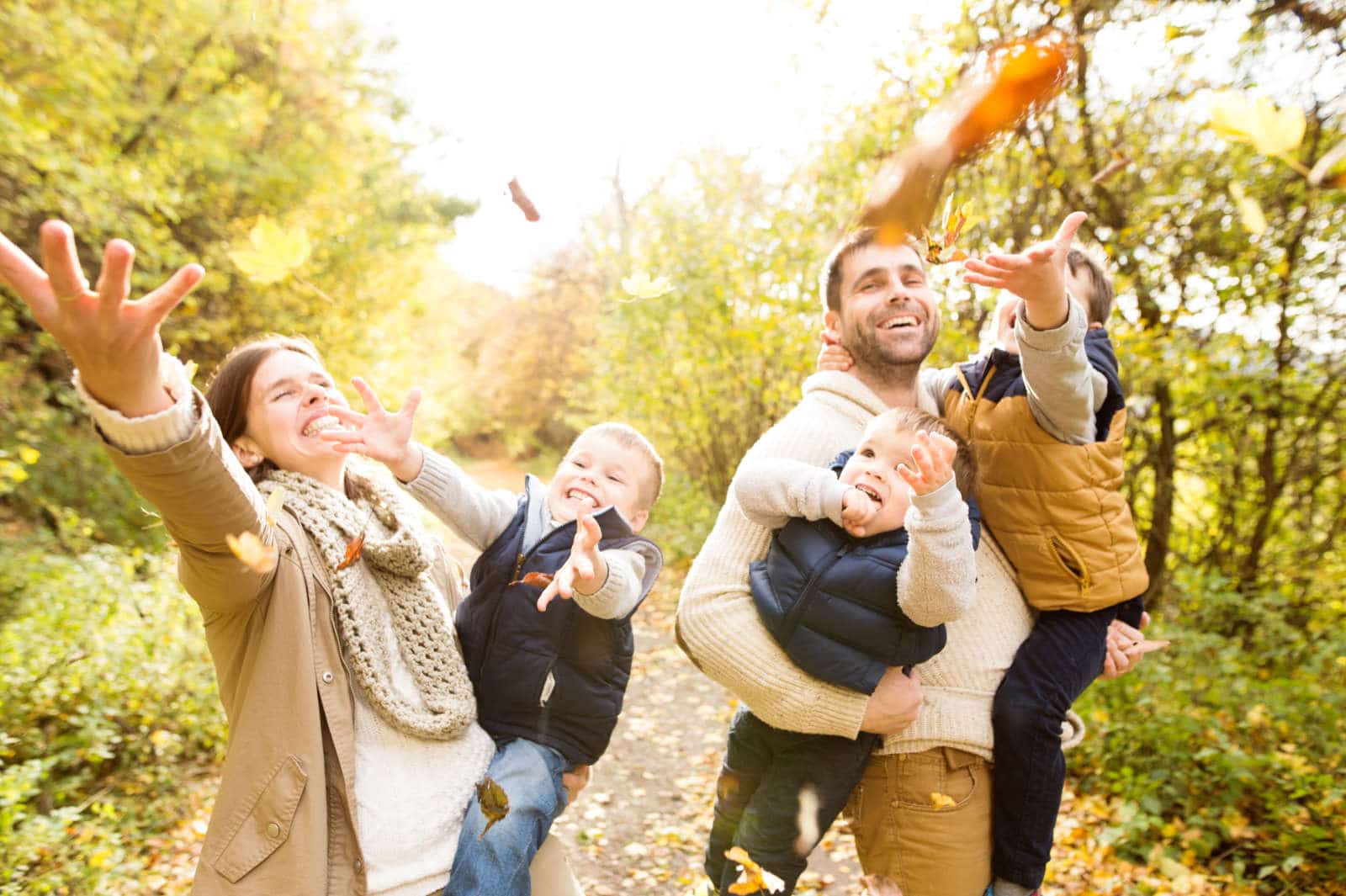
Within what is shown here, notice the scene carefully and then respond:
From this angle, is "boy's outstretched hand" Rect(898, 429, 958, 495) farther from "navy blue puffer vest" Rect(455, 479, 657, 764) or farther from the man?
"navy blue puffer vest" Rect(455, 479, 657, 764)

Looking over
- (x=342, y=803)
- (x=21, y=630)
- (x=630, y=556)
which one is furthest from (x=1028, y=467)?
(x=21, y=630)

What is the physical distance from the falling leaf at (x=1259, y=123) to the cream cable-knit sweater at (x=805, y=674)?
1053 mm

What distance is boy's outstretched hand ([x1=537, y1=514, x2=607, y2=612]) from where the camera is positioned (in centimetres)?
163

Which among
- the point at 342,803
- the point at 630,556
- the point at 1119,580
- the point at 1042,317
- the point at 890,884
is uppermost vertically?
the point at 1042,317

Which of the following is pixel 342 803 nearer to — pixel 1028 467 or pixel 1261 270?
pixel 1028 467

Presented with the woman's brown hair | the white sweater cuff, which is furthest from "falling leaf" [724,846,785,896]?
the white sweater cuff

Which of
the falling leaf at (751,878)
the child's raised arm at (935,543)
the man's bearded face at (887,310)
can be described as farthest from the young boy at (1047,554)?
Result: the falling leaf at (751,878)

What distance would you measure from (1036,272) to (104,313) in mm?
1661

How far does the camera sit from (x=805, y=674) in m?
1.88

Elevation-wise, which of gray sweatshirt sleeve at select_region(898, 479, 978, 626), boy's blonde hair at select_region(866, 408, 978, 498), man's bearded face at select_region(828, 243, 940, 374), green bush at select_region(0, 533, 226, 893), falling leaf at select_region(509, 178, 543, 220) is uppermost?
man's bearded face at select_region(828, 243, 940, 374)

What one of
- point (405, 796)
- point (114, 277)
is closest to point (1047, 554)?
point (405, 796)

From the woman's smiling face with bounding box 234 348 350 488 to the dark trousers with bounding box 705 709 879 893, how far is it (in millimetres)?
1345

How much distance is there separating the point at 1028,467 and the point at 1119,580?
379mm

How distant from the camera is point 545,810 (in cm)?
180
